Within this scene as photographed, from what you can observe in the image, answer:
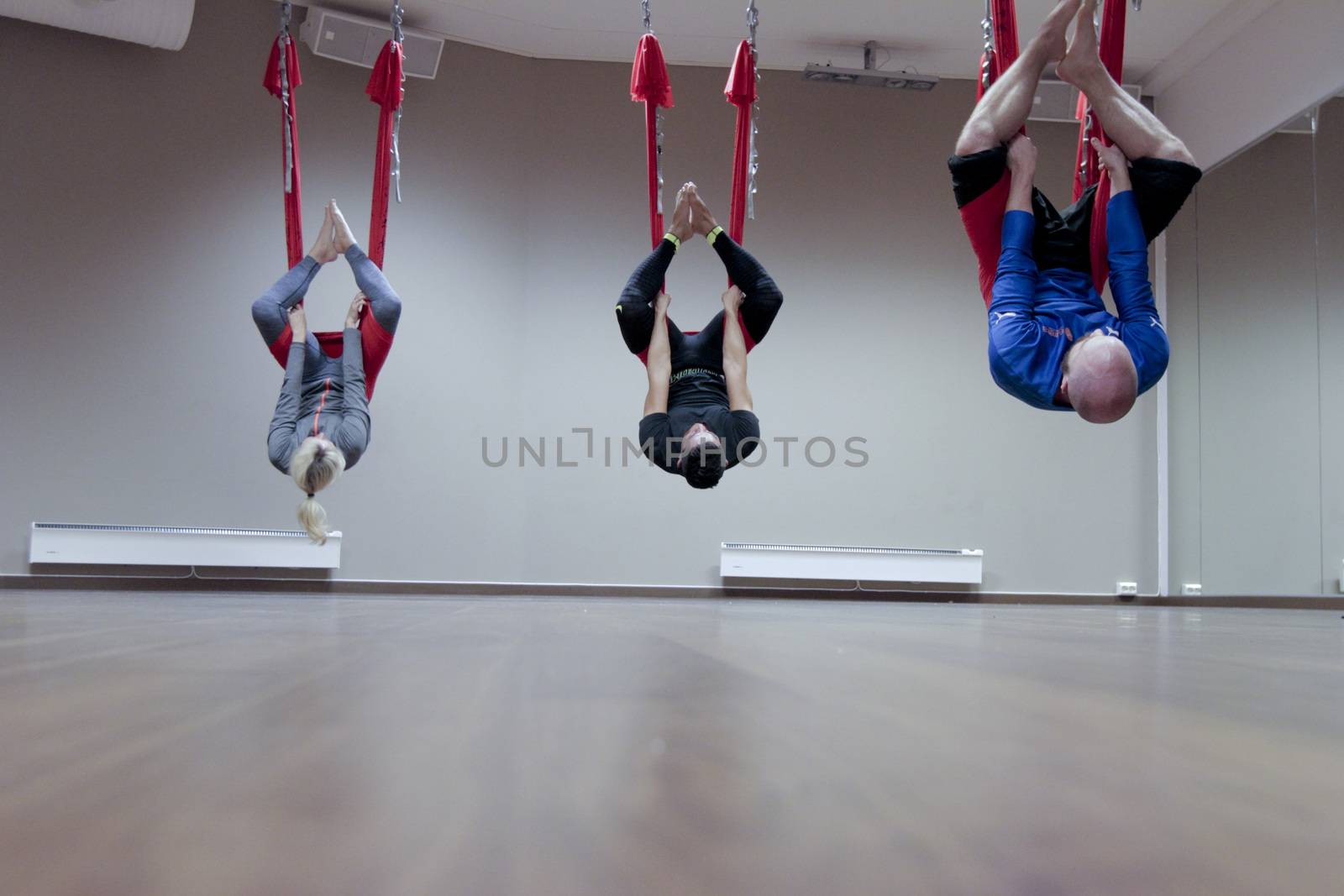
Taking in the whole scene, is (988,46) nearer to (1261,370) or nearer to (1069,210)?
(1069,210)

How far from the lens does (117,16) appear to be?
517cm

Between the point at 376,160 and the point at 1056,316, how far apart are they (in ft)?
8.16

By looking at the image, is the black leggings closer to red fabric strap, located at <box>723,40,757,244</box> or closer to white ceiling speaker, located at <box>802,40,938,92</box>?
red fabric strap, located at <box>723,40,757,244</box>

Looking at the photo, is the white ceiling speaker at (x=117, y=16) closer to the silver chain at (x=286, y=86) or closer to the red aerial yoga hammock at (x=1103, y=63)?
the silver chain at (x=286, y=86)

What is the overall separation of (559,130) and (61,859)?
617 centimetres

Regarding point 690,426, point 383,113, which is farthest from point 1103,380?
point 383,113

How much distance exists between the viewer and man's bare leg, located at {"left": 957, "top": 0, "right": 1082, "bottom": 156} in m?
2.58

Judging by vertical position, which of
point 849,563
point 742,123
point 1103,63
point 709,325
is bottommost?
point 849,563

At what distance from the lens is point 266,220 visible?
575 cm

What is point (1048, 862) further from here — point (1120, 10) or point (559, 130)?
point (559, 130)

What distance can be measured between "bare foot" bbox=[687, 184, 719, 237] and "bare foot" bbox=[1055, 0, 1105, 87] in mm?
1302

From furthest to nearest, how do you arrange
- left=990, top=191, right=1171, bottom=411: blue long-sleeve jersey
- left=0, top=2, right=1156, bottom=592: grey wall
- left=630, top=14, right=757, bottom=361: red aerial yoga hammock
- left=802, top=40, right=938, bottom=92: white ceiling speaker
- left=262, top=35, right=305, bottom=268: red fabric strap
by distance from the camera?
1. left=802, top=40, right=938, bottom=92: white ceiling speaker
2. left=0, top=2, right=1156, bottom=592: grey wall
3. left=262, top=35, right=305, bottom=268: red fabric strap
4. left=630, top=14, right=757, bottom=361: red aerial yoga hammock
5. left=990, top=191, right=1171, bottom=411: blue long-sleeve jersey

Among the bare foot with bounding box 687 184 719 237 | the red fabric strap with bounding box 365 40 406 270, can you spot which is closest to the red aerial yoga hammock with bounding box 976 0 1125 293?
the bare foot with bounding box 687 184 719 237

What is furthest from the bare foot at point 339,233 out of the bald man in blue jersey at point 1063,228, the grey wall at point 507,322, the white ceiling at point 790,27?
the bald man in blue jersey at point 1063,228
